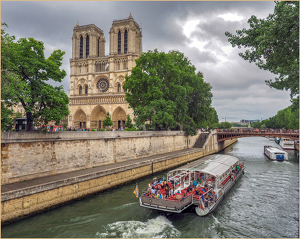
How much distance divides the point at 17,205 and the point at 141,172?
1202cm

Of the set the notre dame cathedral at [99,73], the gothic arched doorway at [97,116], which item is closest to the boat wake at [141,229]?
the notre dame cathedral at [99,73]

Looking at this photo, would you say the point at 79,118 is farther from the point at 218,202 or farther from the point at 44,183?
the point at 218,202

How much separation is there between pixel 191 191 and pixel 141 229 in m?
4.45

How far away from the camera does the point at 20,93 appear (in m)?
14.3

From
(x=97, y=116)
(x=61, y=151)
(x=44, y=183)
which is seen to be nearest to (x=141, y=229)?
(x=44, y=183)

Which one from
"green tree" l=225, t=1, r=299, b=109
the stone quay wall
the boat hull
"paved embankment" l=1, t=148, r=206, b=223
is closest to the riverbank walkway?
"paved embankment" l=1, t=148, r=206, b=223

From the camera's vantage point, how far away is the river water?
36.5ft

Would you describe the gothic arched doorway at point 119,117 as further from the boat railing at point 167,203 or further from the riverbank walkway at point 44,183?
the boat railing at point 167,203

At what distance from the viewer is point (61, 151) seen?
17453mm

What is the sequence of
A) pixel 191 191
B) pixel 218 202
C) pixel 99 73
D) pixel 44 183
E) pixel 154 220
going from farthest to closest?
pixel 99 73
pixel 218 202
pixel 191 191
pixel 44 183
pixel 154 220

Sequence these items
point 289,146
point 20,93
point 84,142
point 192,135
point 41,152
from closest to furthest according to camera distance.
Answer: point 20,93, point 41,152, point 84,142, point 192,135, point 289,146

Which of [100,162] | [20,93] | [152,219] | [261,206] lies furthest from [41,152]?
[261,206]

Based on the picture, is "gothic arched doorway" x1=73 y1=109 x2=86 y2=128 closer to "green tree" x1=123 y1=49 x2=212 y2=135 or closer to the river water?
"green tree" x1=123 y1=49 x2=212 y2=135

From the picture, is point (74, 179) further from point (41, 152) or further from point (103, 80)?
point (103, 80)
